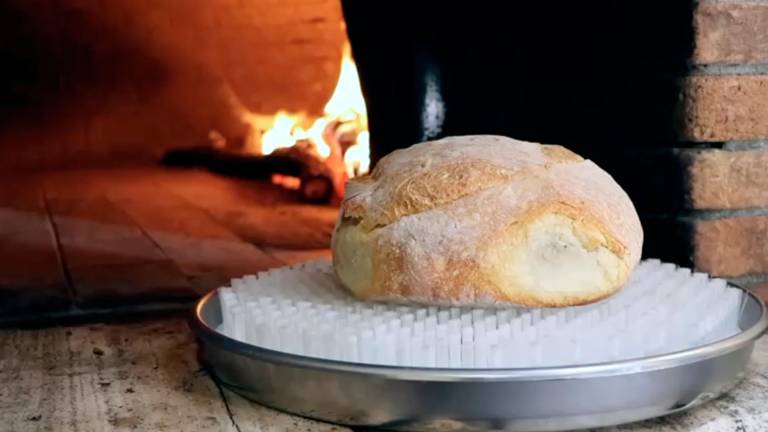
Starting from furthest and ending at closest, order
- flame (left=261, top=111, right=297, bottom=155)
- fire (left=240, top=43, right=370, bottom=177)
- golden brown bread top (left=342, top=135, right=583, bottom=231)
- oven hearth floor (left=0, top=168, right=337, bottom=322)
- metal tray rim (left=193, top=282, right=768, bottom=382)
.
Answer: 1. flame (left=261, top=111, right=297, bottom=155)
2. fire (left=240, top=43, right=370, bottom=177)
3. oven hearth floor (left=0, top=168, right=337, bottom=322)
4. golden brown bread top (left=342, top=135, right=583, bottom=231)
5. metal tray rim (left=193, top=282, right=768, bottom=382)

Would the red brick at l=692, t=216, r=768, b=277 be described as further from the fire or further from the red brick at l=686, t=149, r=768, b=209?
the fire

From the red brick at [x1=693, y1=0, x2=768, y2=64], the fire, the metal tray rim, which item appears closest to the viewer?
the metal tray rim

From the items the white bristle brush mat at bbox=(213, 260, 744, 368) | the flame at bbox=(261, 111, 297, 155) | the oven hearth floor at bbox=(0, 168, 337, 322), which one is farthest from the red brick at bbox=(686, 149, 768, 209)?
the flame at bbox=(261, 111, 297, 155)

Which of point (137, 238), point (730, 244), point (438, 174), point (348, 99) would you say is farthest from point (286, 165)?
point (438, 174)

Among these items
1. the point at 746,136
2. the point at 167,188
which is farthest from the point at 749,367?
the point at 167,188

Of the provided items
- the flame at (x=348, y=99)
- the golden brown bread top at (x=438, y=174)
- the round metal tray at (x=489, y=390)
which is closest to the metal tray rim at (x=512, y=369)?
the round metal tray at (x=489, y=390)

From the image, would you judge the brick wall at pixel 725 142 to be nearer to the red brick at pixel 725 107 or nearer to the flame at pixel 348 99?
the red brick at pixel 725 107

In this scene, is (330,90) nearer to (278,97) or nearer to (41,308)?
(278,97)
